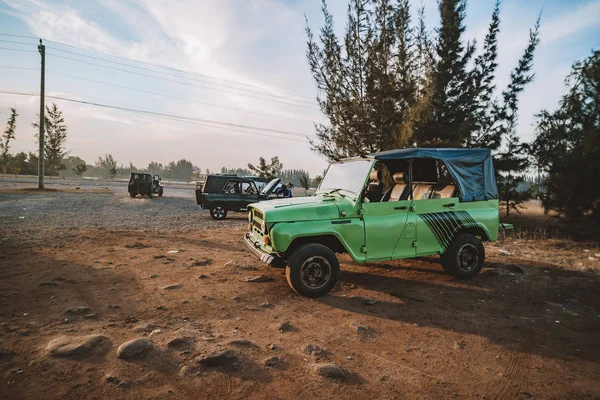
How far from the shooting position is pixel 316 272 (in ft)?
15.5

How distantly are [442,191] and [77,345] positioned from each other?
6.22 m

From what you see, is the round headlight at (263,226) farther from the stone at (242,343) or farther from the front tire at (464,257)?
the front tire at (464,257)

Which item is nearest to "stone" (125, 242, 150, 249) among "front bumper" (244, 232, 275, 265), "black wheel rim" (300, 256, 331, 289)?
"front bumper" (244, 232, 275, 265)

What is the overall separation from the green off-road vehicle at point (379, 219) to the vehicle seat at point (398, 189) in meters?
0.02

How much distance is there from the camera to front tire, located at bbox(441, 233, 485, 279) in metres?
5.54

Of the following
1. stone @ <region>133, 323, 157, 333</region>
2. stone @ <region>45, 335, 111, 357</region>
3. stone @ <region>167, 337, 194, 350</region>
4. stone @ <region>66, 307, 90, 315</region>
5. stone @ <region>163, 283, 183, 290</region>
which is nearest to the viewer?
stone @ <region>45, 335, 111, 357</region>

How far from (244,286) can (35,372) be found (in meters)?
2.86

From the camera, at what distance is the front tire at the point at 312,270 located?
4.48m

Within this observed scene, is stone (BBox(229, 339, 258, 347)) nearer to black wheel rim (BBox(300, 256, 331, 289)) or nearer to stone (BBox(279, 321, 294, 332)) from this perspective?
stone (BBox(279, 321, 294, 332))

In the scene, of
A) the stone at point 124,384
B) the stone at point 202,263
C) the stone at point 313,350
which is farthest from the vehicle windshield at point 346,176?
the stone at point 124,384

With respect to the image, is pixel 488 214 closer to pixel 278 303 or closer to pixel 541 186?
pixel 278 303

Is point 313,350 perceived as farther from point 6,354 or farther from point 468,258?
point 468,258

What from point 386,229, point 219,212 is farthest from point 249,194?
point 386,229

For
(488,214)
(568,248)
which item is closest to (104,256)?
(488,214)
